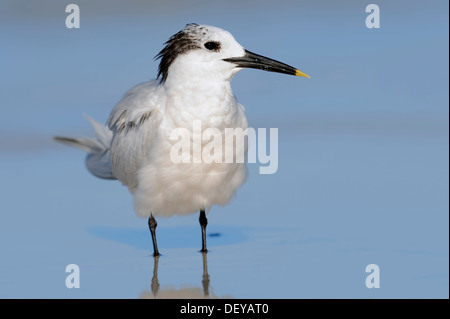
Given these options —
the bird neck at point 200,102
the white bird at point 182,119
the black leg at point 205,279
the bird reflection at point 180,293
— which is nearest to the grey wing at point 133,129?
the white bird at point 182,119

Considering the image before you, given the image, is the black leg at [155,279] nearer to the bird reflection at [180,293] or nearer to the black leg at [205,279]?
the bird reflection at [180,293]

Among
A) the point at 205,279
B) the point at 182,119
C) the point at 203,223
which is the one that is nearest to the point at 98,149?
the point at 203,223

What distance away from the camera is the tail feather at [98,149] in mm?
6562

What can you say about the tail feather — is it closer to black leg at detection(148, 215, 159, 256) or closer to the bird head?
black leg at detection(148, 215, 159, 256)

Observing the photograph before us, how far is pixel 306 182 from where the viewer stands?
6980 mm

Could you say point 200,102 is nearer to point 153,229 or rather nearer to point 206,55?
point 206,55

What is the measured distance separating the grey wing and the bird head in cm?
31

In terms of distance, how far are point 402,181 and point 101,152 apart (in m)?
2.31

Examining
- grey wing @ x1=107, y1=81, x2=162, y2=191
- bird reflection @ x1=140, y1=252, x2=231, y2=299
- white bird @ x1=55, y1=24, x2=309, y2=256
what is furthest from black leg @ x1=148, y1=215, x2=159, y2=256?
bird reflection @ x1=140, y1=252, x2=231, y2=299

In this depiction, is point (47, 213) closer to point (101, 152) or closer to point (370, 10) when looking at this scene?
point (101, 152)

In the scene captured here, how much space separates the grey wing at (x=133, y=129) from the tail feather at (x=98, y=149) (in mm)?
466

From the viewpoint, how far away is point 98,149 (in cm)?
691
